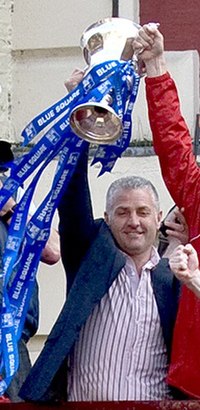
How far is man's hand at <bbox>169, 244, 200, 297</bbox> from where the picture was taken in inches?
190

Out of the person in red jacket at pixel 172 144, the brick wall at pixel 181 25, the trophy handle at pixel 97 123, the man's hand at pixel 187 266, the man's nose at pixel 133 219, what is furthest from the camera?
the brick wall at pixel 181 25

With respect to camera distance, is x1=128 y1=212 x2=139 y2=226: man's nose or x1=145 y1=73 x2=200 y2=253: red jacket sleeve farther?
x1=128 y1=212 x2=139 y2=226: man's nose

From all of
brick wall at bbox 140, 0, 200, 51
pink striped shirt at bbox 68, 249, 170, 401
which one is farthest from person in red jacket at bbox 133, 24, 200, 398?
brick wall at bbox 140, 0, 200, 51

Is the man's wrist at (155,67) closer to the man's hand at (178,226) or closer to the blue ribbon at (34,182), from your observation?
the blue ribbon at (34,182)

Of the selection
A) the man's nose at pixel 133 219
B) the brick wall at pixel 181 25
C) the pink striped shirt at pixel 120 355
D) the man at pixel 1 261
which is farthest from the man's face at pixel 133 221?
the brick wall at pixel 181 25

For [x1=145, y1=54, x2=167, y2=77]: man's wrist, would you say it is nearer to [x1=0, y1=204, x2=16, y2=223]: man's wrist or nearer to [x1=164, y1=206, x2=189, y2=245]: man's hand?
[x1=164, y1=206, x2=189, y2=245]: man's hand

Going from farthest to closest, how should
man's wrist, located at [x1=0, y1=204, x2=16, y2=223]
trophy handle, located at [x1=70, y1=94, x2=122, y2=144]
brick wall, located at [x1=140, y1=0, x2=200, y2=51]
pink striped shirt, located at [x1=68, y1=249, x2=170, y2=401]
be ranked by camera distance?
1. brick wall, located at [x1=140, y1=0, x2=200, y2=51]
2. man's wrist, located at [x1=0, y1=204, x2=16, y2=223]
3. pink striped shirt, located at [x1=68, y1=249, x2=170, y2=401]
4. trophy handle, located at [x1=70, y1=94, x2=122, y2=144]

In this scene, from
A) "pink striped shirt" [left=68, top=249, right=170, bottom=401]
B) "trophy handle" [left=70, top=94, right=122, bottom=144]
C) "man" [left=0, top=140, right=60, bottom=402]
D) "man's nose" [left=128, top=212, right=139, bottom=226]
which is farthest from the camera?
"man" [left=0, top=140, right=60, bottom=402]

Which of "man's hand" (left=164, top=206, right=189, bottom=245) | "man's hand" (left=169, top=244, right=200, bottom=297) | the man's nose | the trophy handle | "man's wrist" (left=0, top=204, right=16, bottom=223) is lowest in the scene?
"man's hand" (left=169, top=244, right=200, bottom=297)

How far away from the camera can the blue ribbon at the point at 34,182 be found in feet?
16.9

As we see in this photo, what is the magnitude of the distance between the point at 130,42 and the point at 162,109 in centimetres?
24

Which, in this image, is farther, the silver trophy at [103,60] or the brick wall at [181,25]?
the brick wall at [181,25]

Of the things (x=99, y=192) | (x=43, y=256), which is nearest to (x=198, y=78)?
(x=99, y=192)

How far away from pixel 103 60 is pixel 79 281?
0.73 meters
